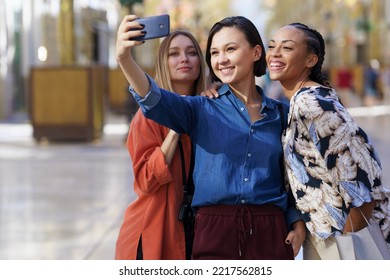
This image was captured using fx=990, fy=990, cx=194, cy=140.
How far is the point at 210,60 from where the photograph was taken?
355 centimetres

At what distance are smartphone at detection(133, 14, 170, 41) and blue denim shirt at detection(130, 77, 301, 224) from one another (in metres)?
0.23

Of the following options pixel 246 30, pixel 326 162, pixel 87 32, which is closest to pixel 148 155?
pixel 246 30

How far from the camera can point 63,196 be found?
1102 centimetres

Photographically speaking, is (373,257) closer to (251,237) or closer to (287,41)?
(251,237)

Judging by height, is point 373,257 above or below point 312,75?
below

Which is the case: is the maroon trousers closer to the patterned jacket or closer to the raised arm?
the patterned jacket

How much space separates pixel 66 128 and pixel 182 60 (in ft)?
51.6

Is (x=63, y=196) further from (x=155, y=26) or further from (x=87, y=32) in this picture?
(x=87, y=32)

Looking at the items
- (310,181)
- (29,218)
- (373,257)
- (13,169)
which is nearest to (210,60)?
(310,181)

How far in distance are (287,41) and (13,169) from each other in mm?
11158

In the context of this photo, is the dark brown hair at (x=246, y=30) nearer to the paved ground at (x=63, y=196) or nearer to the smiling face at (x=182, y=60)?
the smiling face at (x=182, y=60)

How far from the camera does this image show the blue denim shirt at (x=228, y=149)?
10.9 ft

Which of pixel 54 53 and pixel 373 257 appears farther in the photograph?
pixel 54 53

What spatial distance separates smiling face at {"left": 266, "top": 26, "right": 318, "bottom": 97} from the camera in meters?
3.38
